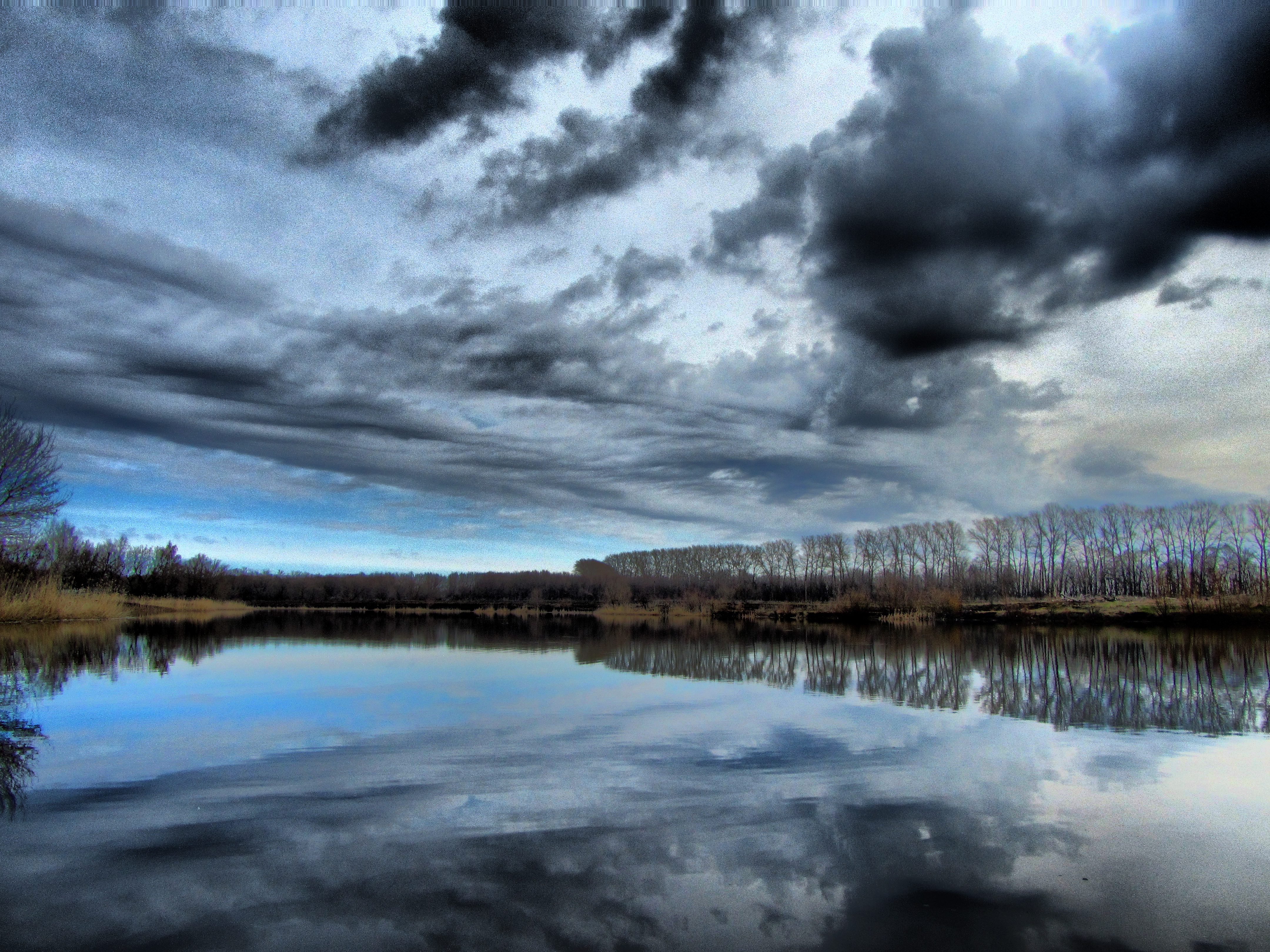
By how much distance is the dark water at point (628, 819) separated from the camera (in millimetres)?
5359

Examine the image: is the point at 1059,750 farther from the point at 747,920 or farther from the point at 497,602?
the point at 497,602

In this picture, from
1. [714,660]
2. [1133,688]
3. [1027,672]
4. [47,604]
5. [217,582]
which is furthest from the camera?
[217,582]

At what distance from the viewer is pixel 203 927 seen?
16.9 feet

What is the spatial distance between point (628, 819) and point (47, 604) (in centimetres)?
4125

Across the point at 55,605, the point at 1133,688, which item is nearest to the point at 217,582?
the point at 55,605

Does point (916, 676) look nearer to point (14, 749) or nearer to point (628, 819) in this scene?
point (628, 819)

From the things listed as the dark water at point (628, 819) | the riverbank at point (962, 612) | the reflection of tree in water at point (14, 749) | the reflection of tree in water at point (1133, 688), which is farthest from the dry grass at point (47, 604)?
the riverbank at point (962, 612)

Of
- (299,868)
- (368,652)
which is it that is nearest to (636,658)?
(368,652)

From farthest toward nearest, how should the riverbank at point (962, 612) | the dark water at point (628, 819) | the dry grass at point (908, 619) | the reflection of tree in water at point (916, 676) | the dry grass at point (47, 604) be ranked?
1. the dry grass at point (908, 619)
2. the riverbank at point (962, 612)
3. the dry grass at point (47, 604)
4. the reflection of tree in water at point (916, 676)
5. the dark water at point (628, 819)

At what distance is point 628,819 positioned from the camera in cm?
781

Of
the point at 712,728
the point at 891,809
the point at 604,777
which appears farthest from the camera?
the point at 712,728

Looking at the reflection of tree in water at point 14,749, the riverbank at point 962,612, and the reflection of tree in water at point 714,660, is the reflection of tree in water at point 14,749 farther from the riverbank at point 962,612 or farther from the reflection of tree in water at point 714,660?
the riverbank at point 962,612

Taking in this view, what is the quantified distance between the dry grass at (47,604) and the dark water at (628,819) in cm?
1991

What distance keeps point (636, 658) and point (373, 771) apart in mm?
21477
